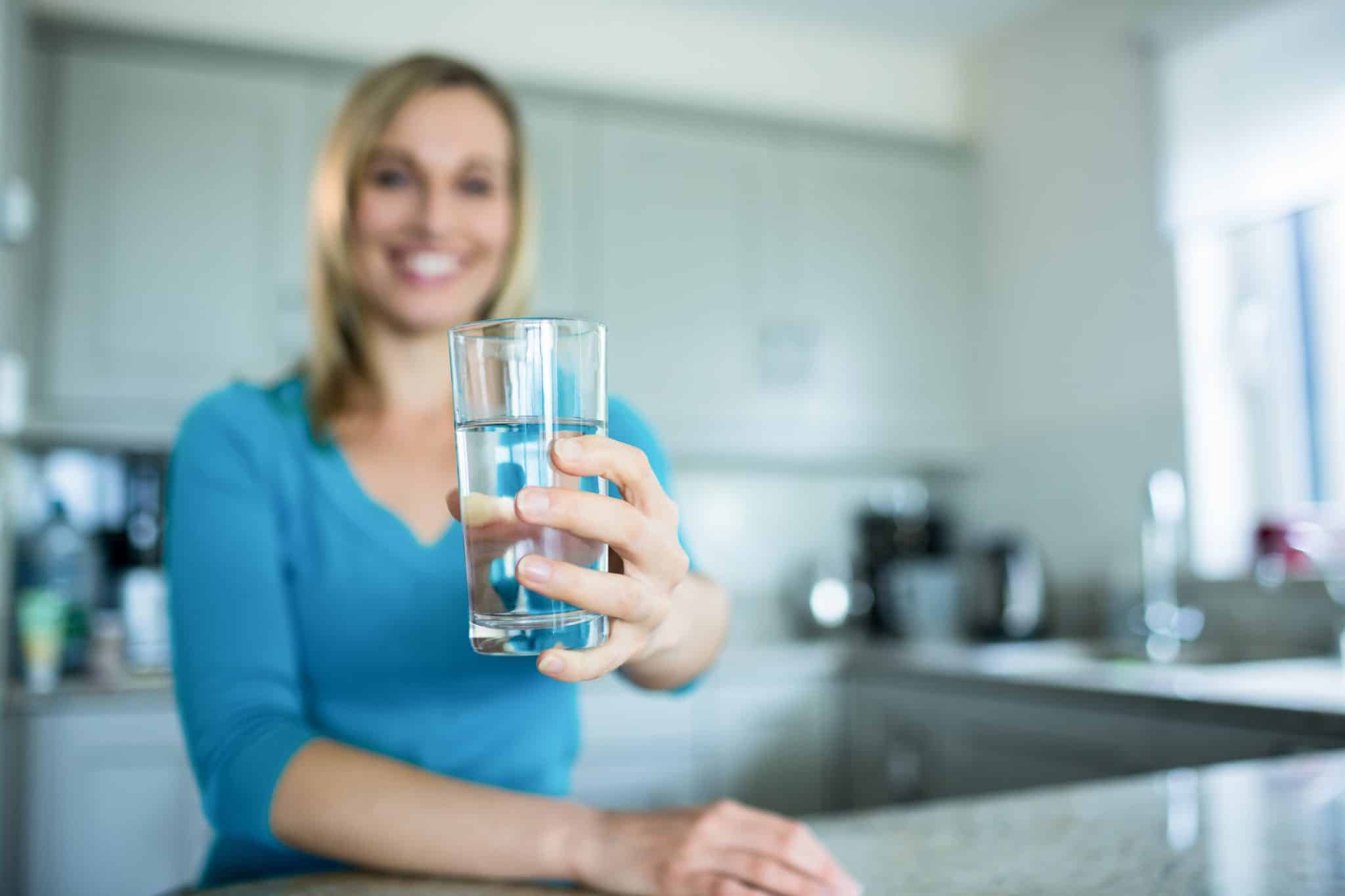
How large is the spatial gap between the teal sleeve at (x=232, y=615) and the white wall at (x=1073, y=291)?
2.21 m

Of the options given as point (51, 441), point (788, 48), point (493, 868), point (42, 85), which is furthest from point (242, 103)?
point (493, 868)

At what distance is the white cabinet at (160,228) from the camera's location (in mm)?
2332

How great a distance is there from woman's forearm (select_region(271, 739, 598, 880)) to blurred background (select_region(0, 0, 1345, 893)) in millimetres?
1301

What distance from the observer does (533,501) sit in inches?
17.4

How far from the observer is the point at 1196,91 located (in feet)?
8.25

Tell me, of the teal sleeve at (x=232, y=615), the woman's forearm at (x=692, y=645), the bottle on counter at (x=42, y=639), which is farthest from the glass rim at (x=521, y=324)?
the bottle on counter at (x=42, y=639)

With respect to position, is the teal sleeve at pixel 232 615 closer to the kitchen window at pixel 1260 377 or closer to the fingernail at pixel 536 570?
the fingernail at pixel 536 570

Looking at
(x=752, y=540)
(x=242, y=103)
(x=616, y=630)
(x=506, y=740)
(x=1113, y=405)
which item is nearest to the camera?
(x=616, y=630)

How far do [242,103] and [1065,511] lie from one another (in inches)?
86.2

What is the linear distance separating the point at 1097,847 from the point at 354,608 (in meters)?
0.55

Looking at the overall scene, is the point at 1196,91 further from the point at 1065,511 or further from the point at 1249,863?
the point at 1249,863

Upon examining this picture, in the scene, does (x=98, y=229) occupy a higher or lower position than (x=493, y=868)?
higher

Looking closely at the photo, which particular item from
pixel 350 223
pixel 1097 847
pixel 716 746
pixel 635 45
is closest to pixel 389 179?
pixel 350 223

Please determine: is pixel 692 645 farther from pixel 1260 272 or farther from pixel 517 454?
pixel 1260 272
